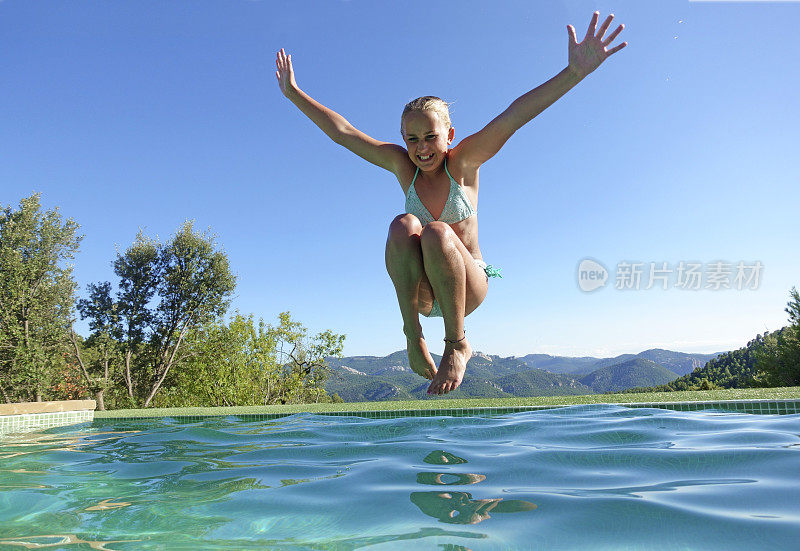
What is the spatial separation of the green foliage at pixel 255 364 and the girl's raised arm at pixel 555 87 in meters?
14.6

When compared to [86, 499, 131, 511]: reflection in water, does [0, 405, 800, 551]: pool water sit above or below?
above

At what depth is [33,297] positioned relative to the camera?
16.4 metres

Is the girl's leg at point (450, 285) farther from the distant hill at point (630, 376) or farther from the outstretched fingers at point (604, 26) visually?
the distant hill at point (630, 376)

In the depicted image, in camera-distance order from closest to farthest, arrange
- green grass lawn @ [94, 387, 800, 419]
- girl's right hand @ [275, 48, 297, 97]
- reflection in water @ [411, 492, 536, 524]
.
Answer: reflection in water @ [411, 492, 536, 524] → girl's right hand @ [275, 48, 297, 97] → green grass lawn @ [94, 387, 800, 419]

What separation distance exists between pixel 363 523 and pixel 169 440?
10.2 ft

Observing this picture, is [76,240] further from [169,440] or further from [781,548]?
[781,548]

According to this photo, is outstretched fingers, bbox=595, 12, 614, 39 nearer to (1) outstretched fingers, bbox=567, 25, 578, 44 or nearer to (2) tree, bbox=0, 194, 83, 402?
(1) outstretched fingers, bbox=567, 25, 578, 44

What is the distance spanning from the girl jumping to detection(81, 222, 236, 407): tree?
1629 centimetres

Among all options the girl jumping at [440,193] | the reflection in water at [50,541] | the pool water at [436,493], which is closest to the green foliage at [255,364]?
the pool water at [436,493]

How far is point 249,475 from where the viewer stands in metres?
2.29

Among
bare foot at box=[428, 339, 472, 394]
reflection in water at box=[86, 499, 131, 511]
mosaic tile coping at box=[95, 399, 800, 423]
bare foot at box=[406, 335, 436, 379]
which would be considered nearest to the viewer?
reflection in water at box=[86, 499, 131, 511]

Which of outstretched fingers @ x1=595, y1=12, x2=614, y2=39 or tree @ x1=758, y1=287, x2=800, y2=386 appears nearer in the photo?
outstretched fingers @ x1=595, y1=12, x2=614, y2=39

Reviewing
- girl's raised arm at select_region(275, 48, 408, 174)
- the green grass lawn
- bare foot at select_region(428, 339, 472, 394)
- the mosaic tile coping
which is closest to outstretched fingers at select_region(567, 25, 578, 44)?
girl's raised arm at select_region(275, 48, 408, 174)

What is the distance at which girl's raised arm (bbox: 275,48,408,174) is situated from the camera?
142 inches
